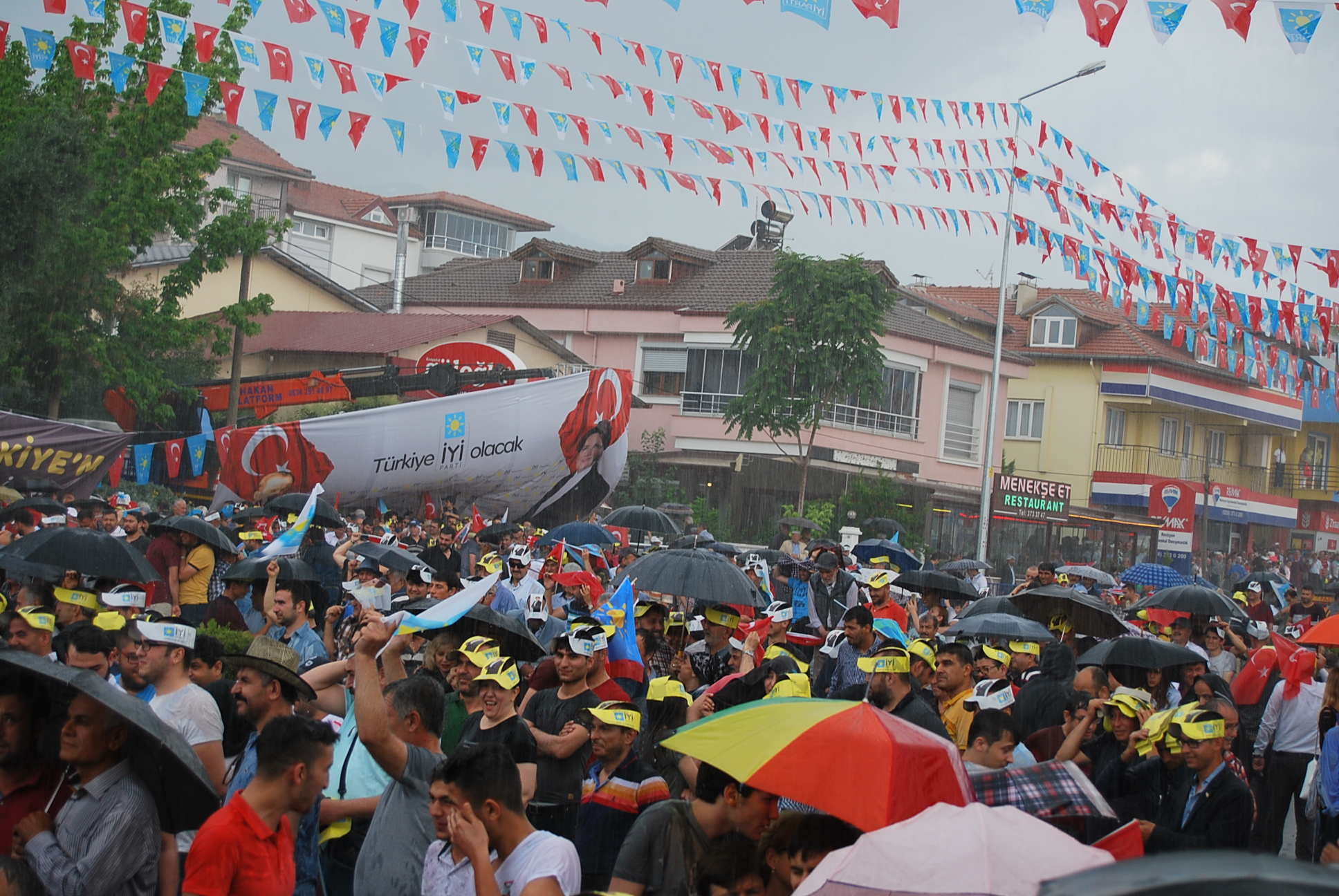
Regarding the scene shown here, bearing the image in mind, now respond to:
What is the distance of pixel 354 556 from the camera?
12875mm

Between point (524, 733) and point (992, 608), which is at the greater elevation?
point (992, 608)

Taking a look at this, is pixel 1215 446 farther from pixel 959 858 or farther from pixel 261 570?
pixel 959 858

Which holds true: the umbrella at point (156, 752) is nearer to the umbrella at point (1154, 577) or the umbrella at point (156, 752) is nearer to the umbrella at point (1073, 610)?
the umbrella at point (1073, 610)

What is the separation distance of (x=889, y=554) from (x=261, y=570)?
737cm

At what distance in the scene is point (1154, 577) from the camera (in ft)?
44.5

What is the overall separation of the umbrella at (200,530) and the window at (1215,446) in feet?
140

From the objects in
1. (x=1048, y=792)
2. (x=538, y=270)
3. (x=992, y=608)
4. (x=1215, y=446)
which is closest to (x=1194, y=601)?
(x=992, y=608)

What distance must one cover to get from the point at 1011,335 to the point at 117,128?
30.8 metres

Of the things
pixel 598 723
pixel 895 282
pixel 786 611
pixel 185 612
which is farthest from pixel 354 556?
pixel 895 282

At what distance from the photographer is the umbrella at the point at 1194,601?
10641 millimetres

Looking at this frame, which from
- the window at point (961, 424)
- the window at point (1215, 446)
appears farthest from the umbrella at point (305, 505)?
the window at point (1215, 446)

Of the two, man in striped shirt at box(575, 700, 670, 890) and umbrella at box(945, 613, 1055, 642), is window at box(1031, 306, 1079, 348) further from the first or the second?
man in striped shirt at box(575, 700, 670, 890)

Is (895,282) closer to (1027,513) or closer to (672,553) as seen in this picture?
(1027,513)

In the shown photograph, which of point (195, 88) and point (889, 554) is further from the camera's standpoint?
point (889, 554)
